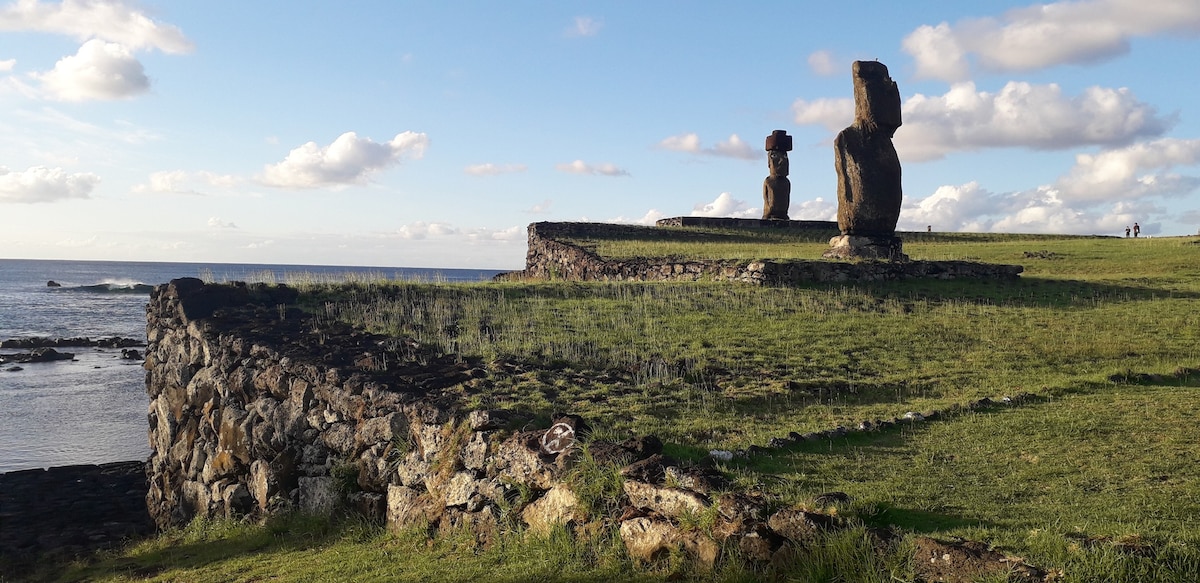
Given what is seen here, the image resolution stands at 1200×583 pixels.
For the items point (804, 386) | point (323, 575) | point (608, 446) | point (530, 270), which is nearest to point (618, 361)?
point (804, 386)

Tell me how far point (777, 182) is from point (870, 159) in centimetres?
1822

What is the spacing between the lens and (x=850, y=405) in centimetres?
1239

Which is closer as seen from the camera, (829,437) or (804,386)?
(829,437)

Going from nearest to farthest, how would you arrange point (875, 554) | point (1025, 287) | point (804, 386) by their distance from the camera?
point (875, 554), point (804, 386), point (1025, 287)

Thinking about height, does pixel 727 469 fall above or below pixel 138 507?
above

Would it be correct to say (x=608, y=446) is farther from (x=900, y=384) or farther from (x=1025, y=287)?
(x=1025, y=287)

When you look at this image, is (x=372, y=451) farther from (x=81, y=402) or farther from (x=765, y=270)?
(x=81, y=402)

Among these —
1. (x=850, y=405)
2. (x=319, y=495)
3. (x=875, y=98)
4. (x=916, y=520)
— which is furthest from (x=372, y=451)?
(x=875, y=98)

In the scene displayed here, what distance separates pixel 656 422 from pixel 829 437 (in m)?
2.18

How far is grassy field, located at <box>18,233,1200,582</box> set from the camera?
724 cm

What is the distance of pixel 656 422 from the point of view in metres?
10.9

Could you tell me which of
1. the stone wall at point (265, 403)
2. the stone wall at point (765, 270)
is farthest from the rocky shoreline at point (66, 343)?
the stone wall at point (265, 403)

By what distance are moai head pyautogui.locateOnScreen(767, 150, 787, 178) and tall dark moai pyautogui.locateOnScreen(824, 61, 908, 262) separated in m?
16.2

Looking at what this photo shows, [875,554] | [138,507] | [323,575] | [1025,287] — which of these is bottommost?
[138,507]
